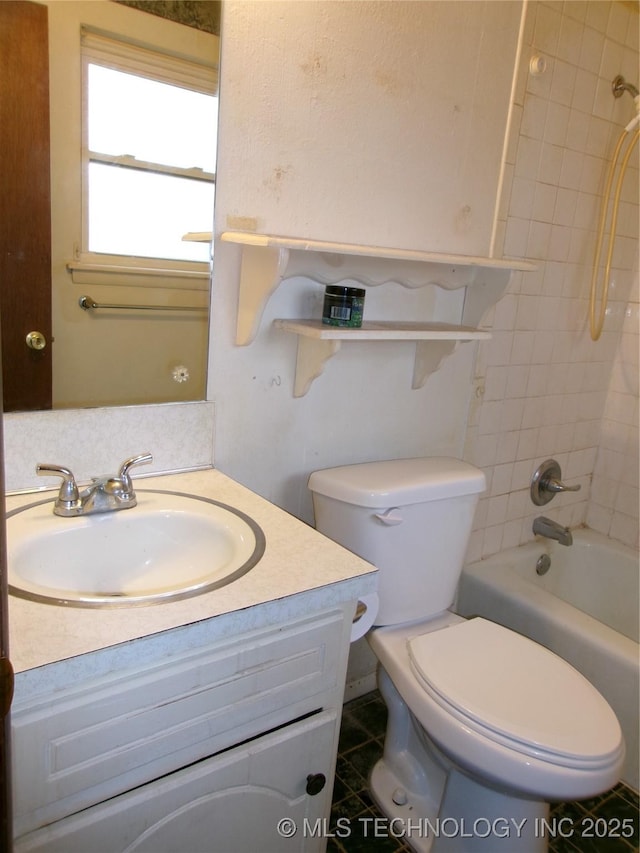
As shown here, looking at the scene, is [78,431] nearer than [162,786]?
No

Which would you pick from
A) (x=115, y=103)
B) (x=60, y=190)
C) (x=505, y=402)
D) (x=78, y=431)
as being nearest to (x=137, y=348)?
(x=78, y=431)

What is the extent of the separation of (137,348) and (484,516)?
126 centimetres

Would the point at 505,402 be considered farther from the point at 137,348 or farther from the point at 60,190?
the point at 60,190

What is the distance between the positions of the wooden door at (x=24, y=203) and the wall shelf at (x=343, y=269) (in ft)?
1.16

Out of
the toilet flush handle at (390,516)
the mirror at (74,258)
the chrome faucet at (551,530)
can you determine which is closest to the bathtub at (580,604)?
the chrome faucet at (551,530)

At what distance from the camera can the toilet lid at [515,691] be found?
47.5 inches

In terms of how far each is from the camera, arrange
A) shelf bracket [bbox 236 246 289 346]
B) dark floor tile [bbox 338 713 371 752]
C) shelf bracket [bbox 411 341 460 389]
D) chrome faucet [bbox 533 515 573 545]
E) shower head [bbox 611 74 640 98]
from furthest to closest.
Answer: chrome faucet [bbox 533 515 573 545] < shower head [bbox 611 74 640 98] < dark floor tile [bbox 338 713 371 752] < shelf bracket [bbox 411 341 460 389] < shelf bracket [bbox 236 246 289 346]

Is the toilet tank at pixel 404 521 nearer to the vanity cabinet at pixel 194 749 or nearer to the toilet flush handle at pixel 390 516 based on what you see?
the toilet flush handle at pixel 390 516

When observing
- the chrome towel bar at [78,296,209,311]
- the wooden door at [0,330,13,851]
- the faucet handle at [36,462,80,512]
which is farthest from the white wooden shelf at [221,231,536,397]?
the wooden door at [0,330,13,851]

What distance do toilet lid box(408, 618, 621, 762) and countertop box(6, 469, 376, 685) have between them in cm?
40

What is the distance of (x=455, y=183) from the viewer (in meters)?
1.69

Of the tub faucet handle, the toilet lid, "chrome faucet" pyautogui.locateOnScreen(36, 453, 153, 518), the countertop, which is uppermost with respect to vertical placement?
"chrome faucet" pyautogui.locateOnScreen(36, 453, 153, 518)

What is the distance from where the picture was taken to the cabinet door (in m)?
0.89

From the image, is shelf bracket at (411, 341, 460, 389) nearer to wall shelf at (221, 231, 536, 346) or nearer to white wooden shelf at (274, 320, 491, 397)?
white wooden shelf at (274, 320, 491, 397)
